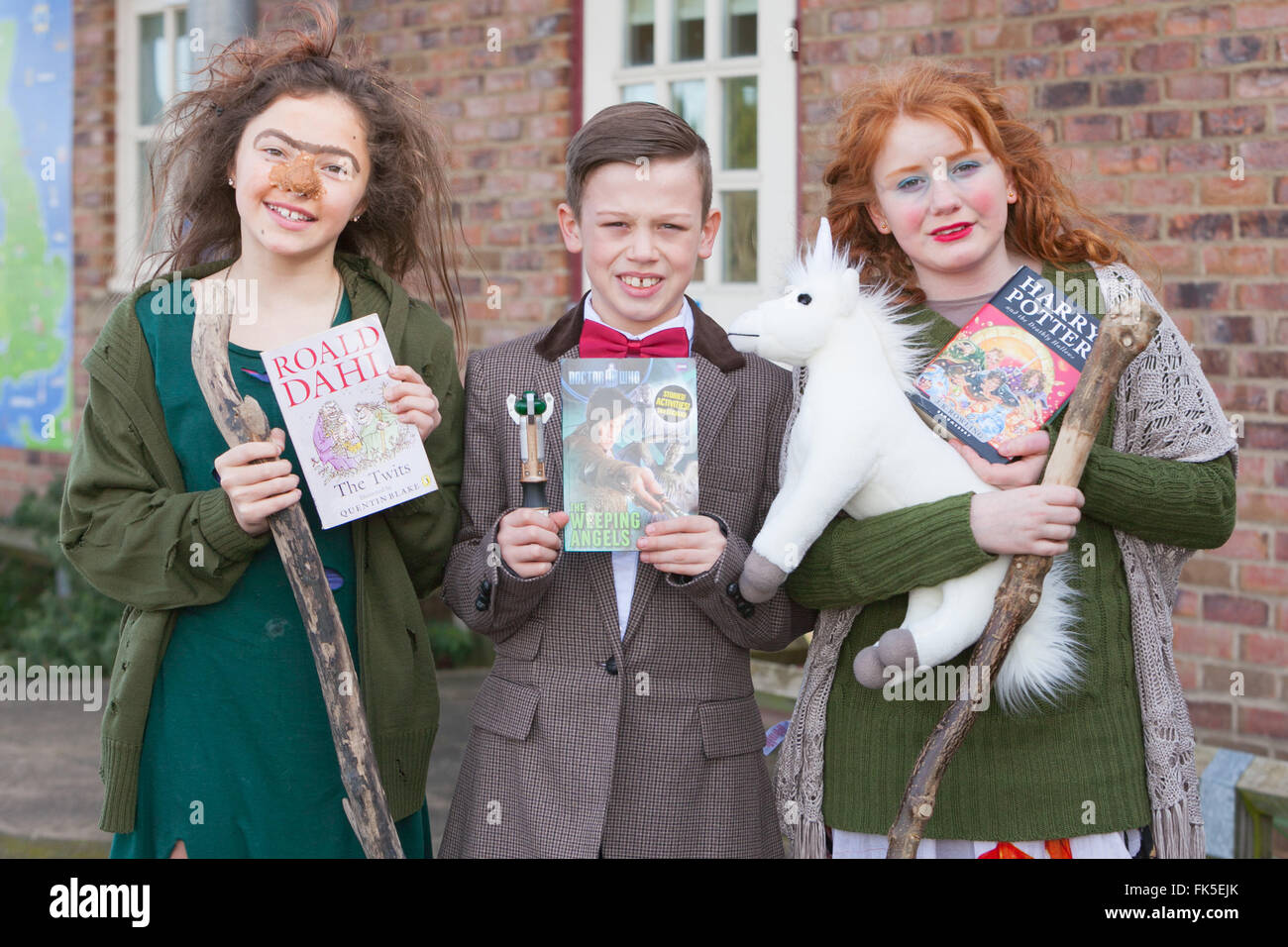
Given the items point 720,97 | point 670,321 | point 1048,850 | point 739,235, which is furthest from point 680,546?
point 720,97

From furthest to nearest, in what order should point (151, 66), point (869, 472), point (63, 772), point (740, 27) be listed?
point (151, 66) → point (740, 27) → point (63, 772) → point (869, 472)

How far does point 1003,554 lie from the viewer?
2.15 metres

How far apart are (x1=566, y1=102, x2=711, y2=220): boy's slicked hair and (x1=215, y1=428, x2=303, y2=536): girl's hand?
70 cm

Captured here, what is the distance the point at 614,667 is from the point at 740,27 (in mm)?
3738

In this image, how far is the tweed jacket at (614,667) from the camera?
2.30 meters

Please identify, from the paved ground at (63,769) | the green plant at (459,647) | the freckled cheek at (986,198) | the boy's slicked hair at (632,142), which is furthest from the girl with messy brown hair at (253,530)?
the green plant at (459,647)

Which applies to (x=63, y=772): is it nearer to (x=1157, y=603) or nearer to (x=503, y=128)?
(x=503, y=128)

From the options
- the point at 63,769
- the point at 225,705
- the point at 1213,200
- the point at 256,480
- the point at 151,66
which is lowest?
the point at 63,769

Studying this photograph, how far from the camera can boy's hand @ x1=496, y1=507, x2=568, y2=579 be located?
2211 mm

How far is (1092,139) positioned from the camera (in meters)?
4.42

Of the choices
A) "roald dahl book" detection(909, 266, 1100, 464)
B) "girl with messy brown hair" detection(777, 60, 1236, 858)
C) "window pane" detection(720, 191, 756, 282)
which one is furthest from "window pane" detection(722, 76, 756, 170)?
"roald dahl book" detection(909, 266, 1100, 464)

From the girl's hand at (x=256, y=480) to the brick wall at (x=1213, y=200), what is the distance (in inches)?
115

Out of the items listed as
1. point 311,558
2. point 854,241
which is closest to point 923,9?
point 854,241
